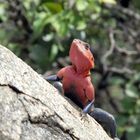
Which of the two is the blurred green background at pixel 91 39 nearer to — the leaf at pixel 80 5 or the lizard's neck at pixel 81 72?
the leaf at pixel 80 5

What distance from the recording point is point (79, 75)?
441 cm

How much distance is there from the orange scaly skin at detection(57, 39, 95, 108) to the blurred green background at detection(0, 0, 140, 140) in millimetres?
→ 2421

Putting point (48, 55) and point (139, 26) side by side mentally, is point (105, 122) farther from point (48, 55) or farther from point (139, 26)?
point (139, 26)

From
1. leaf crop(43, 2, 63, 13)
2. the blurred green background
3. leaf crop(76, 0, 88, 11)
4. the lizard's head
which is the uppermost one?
the lizard's head

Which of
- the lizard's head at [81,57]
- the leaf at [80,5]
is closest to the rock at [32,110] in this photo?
the lizard's head at [81,57]

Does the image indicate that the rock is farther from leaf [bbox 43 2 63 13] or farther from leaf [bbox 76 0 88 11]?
leaf [bbox 43 2 63 13]

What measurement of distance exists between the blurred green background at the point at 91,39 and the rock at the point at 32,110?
8.65 feet

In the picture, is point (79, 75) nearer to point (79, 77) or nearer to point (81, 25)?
point (79, 77)

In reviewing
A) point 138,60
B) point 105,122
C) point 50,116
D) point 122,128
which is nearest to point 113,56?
point 138,60

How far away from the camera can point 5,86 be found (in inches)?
158

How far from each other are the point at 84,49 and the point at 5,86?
63cm

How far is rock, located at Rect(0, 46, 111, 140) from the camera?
3.90 meters

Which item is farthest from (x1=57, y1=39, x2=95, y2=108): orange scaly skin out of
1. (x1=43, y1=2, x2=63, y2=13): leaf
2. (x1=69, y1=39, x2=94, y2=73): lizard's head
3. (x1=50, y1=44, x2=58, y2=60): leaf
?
(x1=50, y1=44, x2=58, y2=60): leaf

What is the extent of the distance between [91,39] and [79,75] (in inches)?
139
